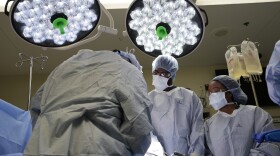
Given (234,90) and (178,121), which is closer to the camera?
(178,121)

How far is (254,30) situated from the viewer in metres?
3.74

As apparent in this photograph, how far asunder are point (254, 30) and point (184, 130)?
229 centimetres

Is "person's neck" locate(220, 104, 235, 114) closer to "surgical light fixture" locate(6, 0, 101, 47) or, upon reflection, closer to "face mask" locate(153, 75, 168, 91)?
"face mask" locate(153, 75, 168, 91)

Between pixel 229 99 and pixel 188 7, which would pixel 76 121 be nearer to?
pixel 188 7

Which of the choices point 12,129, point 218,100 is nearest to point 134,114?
point 12,129

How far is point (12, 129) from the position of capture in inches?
59.1

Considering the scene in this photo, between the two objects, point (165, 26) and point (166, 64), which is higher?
point (165, 26)

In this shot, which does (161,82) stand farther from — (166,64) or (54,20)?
(54,20)

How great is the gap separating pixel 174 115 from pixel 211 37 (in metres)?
1.97

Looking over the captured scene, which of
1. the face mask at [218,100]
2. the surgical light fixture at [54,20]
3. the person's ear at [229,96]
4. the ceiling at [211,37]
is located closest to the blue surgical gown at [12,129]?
the surgical light fixture at [54,20]

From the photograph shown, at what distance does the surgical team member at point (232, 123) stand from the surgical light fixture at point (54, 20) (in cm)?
125

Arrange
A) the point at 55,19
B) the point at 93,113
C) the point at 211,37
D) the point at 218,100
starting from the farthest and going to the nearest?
the point at 211,37 < the point at 218,100 < the point at 55,19 < the point at 93,113

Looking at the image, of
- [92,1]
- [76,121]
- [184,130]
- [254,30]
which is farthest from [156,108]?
[254,30]

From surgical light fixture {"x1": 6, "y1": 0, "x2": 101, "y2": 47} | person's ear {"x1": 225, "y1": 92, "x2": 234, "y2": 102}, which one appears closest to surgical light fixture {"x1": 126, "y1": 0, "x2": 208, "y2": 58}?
surgical light fixture {"x1": 6, "y1": 0, "x2": 101, "y2": 47}
